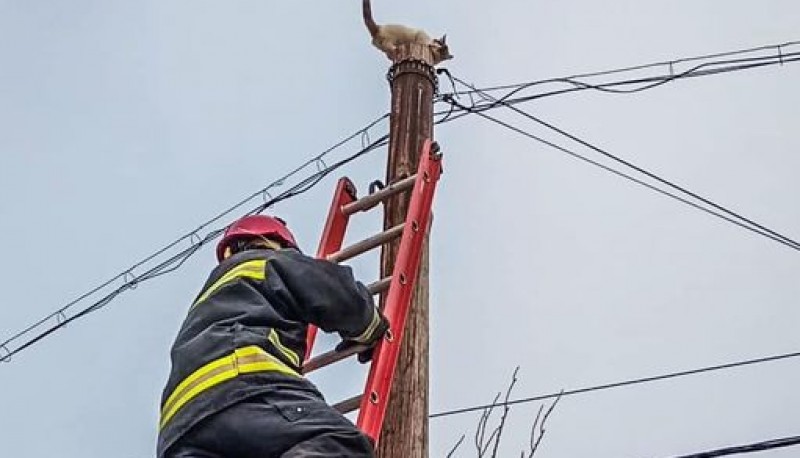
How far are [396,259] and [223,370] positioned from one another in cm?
125

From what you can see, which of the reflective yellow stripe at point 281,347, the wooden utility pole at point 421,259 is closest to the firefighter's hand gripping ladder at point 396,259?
the wooden utility pole at point 421,259

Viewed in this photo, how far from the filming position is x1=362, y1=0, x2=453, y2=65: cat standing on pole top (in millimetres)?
5340

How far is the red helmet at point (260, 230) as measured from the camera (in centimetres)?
365

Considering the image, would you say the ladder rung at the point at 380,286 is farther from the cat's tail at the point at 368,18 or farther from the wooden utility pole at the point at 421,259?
the cat's tail at the point at 368,18

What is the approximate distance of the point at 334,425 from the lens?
306 cm

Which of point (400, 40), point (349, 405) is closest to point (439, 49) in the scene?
point (400, 40)

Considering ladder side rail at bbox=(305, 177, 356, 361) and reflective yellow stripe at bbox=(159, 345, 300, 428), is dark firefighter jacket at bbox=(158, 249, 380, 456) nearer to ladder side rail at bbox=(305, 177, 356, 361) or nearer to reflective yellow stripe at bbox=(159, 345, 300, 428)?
reflective yellow stripe at bbox=(159, 345, 300, 428)

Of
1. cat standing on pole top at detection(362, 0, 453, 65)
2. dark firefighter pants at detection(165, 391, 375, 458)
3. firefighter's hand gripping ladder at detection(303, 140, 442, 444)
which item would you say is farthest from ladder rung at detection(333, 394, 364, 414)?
cat standing on pole top at detection(362, 0, 453, 65)

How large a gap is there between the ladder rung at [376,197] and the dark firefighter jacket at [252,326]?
98cm

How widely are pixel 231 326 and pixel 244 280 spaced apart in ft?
0.55

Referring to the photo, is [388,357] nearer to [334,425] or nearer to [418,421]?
[418,421]

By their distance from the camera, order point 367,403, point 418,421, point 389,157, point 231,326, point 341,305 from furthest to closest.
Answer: point 389,157, point 418,421, point 367,403, point 341,305, point 231,326

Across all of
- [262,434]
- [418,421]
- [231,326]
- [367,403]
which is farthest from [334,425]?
[418,421]

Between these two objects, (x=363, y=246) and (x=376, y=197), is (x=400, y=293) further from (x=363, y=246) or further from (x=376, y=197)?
(x=376, y=197)
